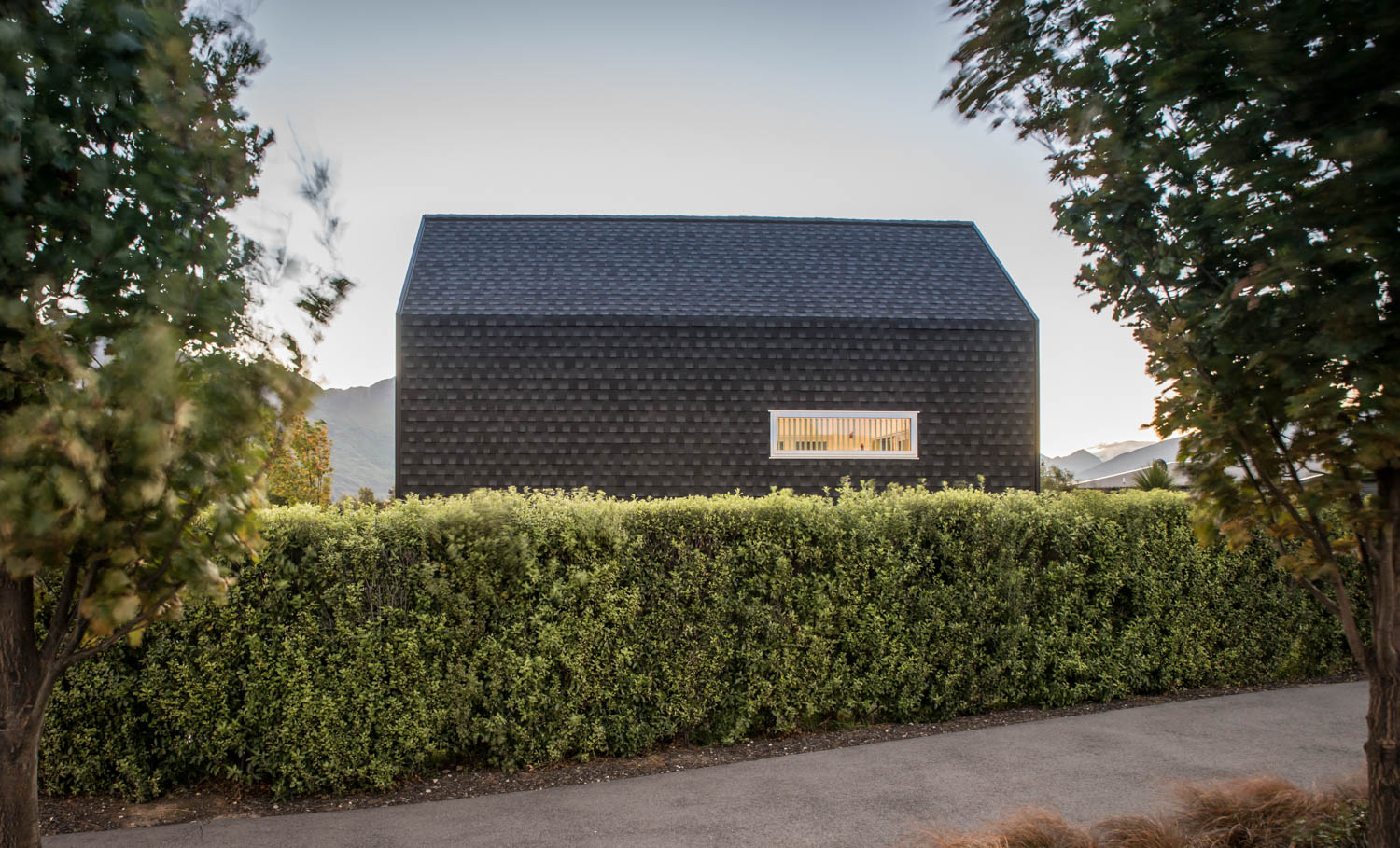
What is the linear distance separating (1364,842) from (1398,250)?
233cm

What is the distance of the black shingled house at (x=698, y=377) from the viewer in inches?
565

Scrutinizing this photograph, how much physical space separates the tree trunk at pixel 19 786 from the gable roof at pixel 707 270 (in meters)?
12.4

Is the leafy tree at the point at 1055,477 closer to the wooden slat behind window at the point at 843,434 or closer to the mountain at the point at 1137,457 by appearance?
the mountain at the point at 1137,457

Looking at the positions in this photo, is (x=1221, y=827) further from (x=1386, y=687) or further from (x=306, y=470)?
(x=306, y=470)

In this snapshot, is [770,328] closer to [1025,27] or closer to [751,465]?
[751,465]

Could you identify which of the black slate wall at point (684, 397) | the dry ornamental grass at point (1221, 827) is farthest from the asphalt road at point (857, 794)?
the black slate wall at point (684, 397)

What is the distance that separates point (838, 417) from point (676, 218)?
6321 mm

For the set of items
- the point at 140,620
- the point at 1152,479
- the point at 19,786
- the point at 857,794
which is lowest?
the point at 857,794

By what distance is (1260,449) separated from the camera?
3.22 meters

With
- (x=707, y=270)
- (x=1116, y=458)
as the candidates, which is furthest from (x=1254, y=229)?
(x=1116, y=458)

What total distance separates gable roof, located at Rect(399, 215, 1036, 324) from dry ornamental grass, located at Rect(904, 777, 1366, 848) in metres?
12.0

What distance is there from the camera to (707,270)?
16.6 m

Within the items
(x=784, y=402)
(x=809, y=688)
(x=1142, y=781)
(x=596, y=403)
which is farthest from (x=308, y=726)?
(x=784, y=402)

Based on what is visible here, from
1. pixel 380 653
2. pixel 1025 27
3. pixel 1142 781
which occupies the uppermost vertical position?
pixel 1025 27
